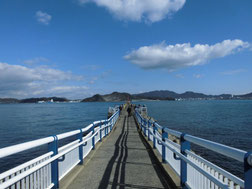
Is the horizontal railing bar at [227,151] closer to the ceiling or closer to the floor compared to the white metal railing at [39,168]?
closer to the ceiling

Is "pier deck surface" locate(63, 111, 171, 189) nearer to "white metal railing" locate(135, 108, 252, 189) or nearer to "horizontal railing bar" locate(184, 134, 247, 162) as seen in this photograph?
"white metal railing" locate(135, 108, 252, 189)

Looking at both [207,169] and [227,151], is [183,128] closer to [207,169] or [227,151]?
[207,169]

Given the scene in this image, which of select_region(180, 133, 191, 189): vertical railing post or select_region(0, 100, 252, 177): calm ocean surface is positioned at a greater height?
select_region(180, 133, 191, 189): vertical railing post

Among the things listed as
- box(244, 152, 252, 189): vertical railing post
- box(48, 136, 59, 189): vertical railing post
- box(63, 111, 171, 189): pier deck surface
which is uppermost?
box(244, 152, 252, 189): vertical railing post

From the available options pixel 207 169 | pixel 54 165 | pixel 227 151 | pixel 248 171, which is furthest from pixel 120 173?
pixel 248 171

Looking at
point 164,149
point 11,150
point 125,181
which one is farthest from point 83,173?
point 11,150

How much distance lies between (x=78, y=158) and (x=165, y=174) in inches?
101

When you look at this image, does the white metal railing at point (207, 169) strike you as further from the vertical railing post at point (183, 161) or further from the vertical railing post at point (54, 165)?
the vertical railing post at point (54, 165)

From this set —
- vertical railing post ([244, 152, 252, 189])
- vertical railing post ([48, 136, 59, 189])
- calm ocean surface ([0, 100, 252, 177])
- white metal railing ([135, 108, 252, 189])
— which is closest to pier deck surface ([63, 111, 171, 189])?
vertical railing post ([48, 136, 59, 189])

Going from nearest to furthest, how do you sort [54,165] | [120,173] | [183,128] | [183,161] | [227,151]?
[227,151] < [183,161] < [54,165] < [120,173] < [183,128]

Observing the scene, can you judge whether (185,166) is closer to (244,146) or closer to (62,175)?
(62,175)

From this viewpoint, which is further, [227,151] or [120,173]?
[120,173]

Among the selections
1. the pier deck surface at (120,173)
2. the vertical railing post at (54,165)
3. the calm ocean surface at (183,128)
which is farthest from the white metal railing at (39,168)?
the calm ocean surface at (183,128)

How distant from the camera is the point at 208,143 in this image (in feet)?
9.26
